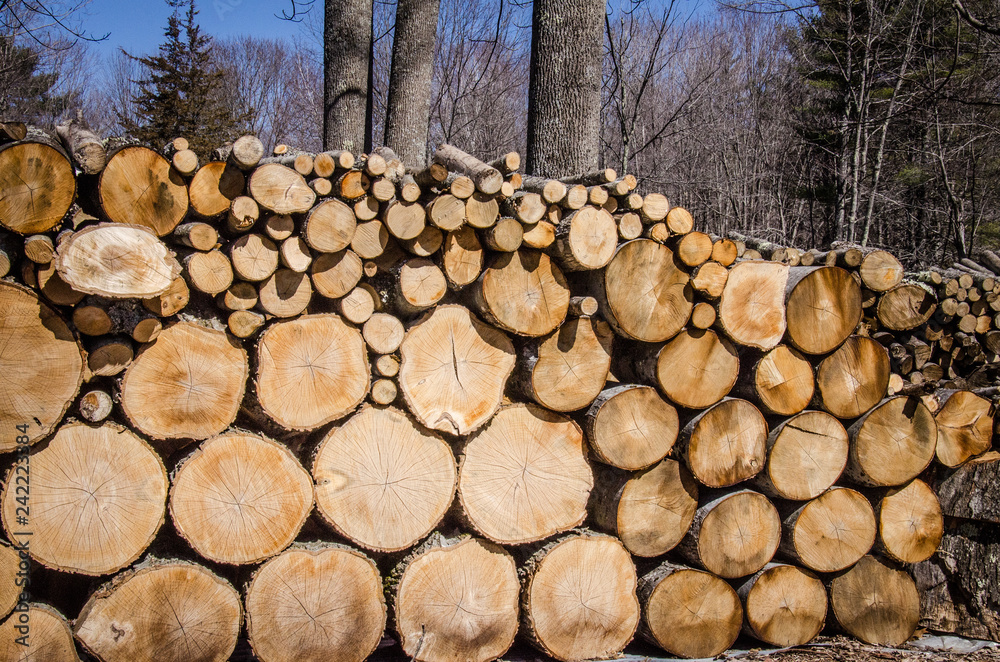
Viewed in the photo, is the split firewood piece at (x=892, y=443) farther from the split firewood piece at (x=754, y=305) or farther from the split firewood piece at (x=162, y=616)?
the split firewood piece at (x=162, y=616)

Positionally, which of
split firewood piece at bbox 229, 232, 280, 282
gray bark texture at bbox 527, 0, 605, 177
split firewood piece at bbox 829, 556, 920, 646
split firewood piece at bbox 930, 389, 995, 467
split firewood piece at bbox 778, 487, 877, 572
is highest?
gray bark texture at bbox 527, 0, 605, 177

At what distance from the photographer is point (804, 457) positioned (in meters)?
3.18

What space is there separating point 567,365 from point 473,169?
39.5 inches

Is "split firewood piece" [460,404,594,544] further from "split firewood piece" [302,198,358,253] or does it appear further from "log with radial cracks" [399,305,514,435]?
"split firewood piece" [302,198,358,253]

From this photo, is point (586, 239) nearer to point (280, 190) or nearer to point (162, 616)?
point (280, 190)

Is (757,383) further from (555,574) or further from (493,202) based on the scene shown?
(493,202)

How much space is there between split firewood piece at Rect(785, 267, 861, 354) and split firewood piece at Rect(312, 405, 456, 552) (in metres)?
1.82

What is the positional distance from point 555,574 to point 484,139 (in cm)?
1409

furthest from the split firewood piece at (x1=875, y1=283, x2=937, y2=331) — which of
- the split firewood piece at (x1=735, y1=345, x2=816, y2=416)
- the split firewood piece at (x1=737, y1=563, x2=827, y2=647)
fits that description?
the split firewood piece at (x1=737, y1=563, x2=827, y2=647)

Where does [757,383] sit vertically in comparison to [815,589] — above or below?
above

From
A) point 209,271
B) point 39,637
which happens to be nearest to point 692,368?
point 209,271

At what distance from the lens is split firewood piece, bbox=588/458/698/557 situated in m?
2.99

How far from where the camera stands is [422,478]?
2.74m

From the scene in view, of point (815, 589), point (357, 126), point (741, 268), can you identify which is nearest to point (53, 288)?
point (741, 268)
